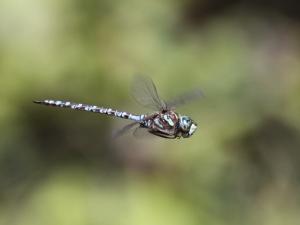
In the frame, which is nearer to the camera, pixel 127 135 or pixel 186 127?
pixel 186 127

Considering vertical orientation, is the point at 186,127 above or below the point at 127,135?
below

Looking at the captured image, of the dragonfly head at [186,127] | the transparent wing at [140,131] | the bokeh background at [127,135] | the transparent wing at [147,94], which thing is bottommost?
the transparent wing at [140,131]

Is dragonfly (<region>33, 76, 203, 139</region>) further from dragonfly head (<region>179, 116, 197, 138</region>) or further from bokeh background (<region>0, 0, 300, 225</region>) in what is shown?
bokeh background (<region>0, 0, 300, 225</region>)

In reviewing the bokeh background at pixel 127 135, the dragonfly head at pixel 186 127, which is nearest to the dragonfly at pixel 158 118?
the dragonfly head at pixel 186 127

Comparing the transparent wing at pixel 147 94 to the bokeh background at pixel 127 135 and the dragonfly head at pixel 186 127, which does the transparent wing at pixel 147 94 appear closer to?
the dragonfly head at pixel 186 127

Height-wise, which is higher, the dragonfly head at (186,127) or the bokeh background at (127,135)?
the bokeh background at (127,135)

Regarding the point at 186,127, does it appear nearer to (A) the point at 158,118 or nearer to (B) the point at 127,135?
(A) the point at 158,118

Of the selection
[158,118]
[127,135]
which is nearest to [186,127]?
[158,118]

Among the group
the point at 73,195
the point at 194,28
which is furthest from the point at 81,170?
the point at 194,28
